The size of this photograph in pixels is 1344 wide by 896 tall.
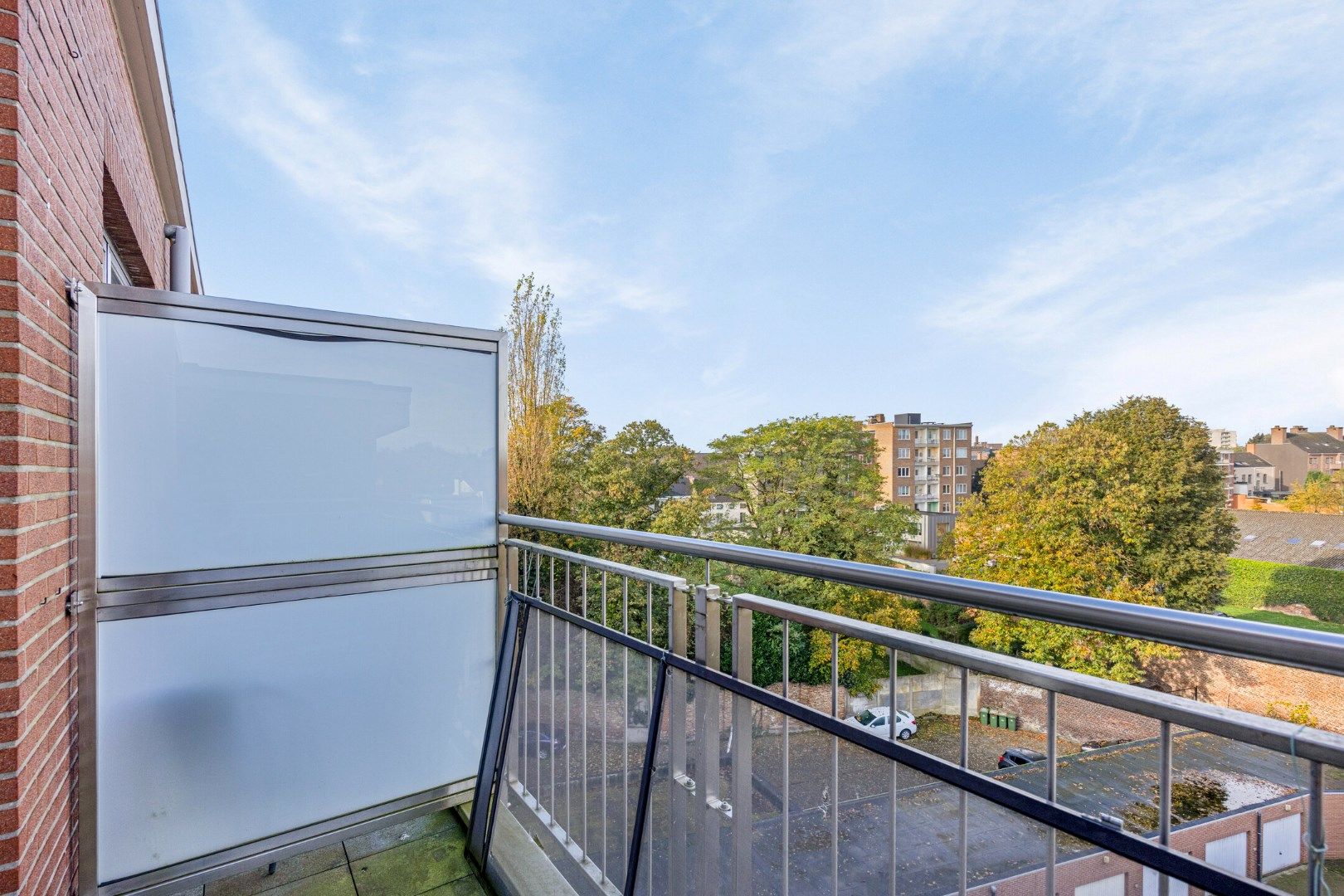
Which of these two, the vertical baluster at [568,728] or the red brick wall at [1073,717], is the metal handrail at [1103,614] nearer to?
the red brick wall at [1073,717]

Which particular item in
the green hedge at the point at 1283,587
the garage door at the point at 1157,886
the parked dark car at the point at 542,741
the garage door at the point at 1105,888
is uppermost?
the garage door at the point at 1157,886

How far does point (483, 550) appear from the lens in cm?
254

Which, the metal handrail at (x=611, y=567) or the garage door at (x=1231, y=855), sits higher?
the metal handrail at (x=611, y=567)

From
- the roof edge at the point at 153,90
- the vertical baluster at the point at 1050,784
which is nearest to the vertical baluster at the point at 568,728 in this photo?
the vertical baluster at the point at 1050,784

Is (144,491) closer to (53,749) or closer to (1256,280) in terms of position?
(53,749)

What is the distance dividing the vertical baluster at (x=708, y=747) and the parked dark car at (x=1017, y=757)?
530mm

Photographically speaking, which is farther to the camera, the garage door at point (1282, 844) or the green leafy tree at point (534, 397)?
the green leafy tree at point (534, 397)

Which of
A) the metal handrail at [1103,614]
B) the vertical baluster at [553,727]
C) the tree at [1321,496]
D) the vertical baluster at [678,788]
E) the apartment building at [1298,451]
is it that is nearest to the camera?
the metal handrail at [1103,614]

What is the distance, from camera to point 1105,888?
785 millimetres

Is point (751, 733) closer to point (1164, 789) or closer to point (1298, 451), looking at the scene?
point (1164, 789)

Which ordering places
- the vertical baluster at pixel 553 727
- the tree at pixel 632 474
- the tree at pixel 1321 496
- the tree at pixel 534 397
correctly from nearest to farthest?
the vertical baluster at pixel 553 727, the tree at pixel 534 397, the tree at pixel 632 474, the tree at pixel 1321 496

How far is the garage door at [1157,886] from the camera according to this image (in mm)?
696

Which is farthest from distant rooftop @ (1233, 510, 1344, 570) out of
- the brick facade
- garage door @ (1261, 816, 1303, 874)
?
garage door @ (1261, 816, 1303, 874)

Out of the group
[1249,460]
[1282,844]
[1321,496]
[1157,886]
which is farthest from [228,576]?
[1249,460]
